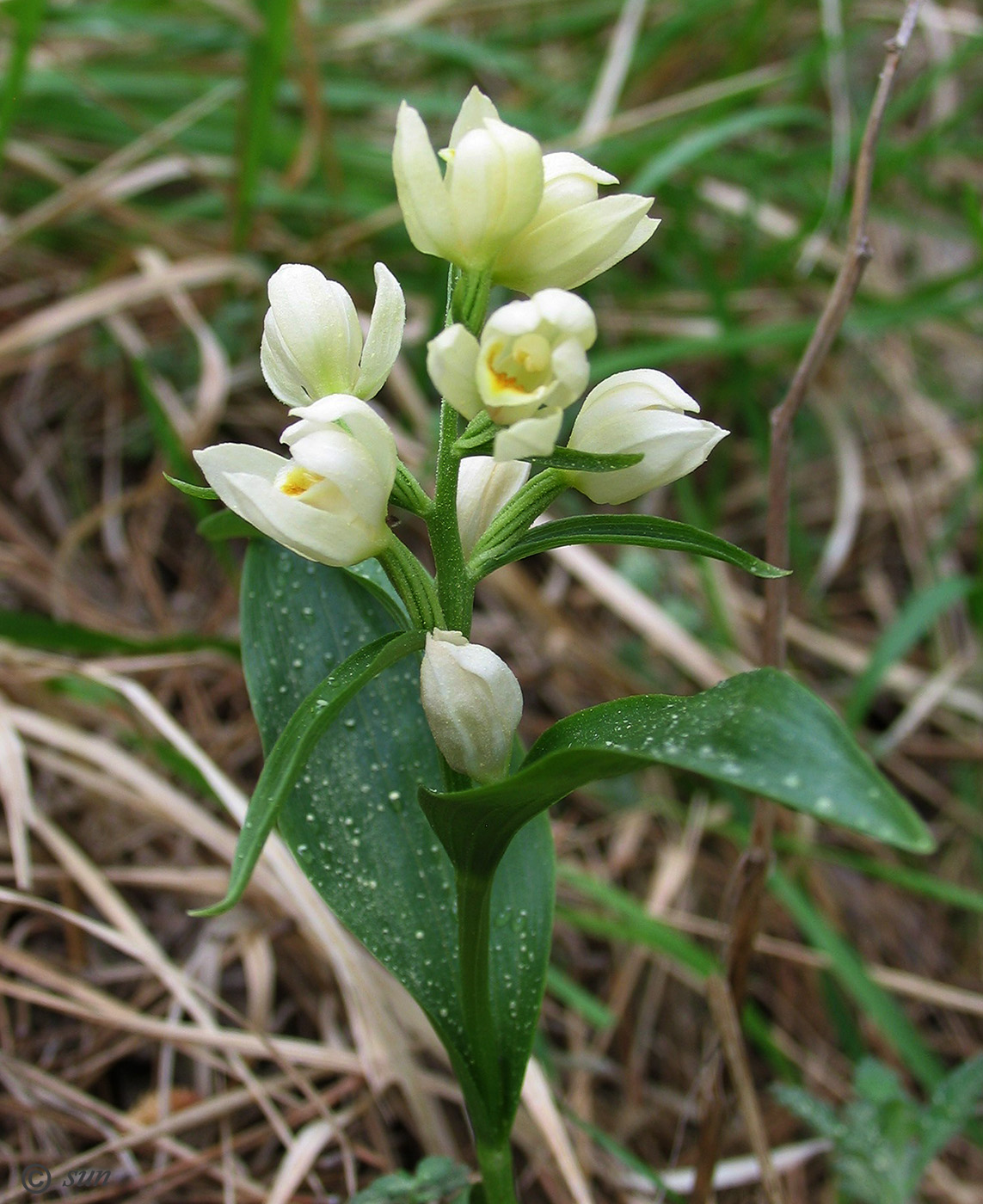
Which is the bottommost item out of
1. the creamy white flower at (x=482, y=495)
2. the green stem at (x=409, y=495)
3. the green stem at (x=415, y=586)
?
the green stem at (x=415, y=586)

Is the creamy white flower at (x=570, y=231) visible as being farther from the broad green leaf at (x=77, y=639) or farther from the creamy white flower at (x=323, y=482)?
the broad green leaf at (x=77, y=639)

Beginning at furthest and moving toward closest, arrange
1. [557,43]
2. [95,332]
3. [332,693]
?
[557,43] < [95,332] < [332,693]

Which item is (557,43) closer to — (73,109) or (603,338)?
(603,338)

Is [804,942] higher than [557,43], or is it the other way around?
[557,43]

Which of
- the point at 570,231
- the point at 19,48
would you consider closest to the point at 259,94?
the point at 19,48

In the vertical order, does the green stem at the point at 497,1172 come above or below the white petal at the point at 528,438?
below

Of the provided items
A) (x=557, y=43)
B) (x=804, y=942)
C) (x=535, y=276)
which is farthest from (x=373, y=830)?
(x=557, y=43)

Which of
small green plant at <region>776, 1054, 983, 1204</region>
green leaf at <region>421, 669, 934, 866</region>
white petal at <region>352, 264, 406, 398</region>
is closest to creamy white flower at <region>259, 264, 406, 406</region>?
white petal at <region>352, 264, 406, 398</region>

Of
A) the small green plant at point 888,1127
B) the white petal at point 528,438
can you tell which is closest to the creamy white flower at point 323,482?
the white petal at point 528,438
